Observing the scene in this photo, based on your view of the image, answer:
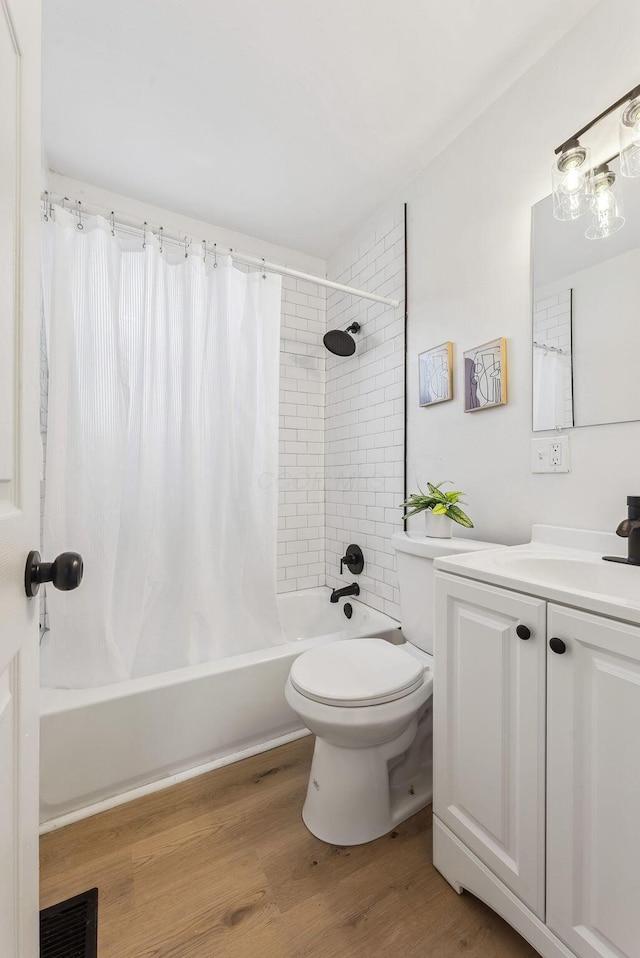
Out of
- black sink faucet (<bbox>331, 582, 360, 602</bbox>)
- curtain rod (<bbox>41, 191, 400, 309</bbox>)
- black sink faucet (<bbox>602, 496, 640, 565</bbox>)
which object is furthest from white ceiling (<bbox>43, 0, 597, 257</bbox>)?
black sink faucet (<bbox>331, 582, 360, 602</bbox>)

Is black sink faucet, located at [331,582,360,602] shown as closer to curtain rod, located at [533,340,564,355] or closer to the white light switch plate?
the white light switch plate

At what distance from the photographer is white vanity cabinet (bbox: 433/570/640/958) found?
72cm

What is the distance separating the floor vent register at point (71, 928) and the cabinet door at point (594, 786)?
3.33 ft

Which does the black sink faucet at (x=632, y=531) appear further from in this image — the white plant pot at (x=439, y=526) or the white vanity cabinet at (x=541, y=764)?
the white plant pot at (x=439, y=526)

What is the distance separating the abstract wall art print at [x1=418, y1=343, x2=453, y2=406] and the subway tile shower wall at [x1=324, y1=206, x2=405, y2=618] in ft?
0.54

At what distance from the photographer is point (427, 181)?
70.8 inches

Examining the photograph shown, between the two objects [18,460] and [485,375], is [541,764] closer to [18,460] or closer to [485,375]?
[18,460]

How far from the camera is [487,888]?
3.18 ft

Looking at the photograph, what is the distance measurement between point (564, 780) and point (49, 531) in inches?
61.7

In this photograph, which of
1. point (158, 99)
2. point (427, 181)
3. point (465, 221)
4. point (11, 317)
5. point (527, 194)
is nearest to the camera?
point (11, 317)

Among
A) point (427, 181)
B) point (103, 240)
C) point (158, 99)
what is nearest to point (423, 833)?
point (103, 240)

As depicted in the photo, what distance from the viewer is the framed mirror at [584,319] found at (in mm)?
1125

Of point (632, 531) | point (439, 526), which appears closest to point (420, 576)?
point (439, 526)

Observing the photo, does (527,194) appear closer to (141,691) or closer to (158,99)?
(158,99)
